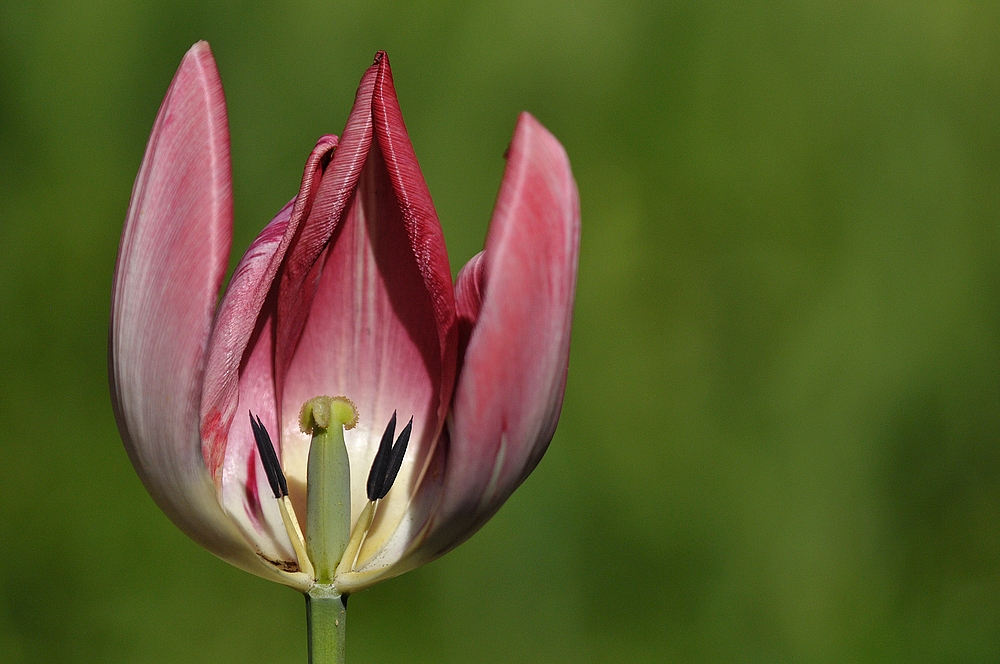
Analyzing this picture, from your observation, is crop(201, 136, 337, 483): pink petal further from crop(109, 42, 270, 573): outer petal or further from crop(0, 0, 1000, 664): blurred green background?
crop(0, 0, 1000, 664): blurred green background

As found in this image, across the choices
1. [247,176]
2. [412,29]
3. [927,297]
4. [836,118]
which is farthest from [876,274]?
[247,176]

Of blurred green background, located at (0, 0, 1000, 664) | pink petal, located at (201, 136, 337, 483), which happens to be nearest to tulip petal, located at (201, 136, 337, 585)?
pink petal, located at (201, 136, 337, 483)

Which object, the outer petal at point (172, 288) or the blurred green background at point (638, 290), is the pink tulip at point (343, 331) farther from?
the blurred green background at point (638, 290)

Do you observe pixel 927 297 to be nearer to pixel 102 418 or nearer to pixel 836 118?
pixel 836 118

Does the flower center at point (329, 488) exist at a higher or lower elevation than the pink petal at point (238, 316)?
lower

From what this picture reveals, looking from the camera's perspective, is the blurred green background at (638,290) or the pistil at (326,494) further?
the blurred green background at (638,290)

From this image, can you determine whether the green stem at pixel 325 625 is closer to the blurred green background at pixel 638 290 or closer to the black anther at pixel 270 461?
the black anther at pixel 270 461

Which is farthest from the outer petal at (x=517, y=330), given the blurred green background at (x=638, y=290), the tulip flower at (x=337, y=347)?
the blurred green background at (x=638, y=290)

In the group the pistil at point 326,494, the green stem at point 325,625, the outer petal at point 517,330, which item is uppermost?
the outer petal at point 517,330
